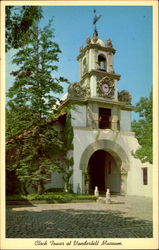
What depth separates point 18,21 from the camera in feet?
29.6

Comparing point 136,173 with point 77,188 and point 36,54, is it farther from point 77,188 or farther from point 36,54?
point 36,54

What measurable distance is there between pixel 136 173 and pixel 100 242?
1463 centimetres

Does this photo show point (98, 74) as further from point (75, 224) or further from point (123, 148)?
point (75, 224)

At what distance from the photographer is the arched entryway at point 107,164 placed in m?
20.2

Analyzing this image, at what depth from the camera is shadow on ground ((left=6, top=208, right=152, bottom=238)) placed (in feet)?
26.5

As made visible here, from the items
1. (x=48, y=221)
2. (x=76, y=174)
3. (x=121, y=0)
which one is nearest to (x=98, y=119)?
(x=76, y=174)

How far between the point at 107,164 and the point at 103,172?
1038mm

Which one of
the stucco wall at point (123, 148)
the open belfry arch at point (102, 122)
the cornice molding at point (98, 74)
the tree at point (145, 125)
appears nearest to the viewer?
the tree at point (145, 125)

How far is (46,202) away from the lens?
15.7 m

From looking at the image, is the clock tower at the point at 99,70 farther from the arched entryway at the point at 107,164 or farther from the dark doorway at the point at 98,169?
the dark doorway at the point at 98,169

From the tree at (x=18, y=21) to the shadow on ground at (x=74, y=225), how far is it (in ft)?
19.6

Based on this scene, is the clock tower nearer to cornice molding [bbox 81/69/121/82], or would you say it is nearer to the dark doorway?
cornice molding [bbox 81/69/121/82]

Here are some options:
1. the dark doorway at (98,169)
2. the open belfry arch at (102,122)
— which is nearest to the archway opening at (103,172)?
the dark doorway at (98,169)

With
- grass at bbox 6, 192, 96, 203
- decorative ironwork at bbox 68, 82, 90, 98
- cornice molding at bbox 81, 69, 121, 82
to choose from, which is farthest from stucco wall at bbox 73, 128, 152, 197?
cornice molding at bbox 81, 69, 121, 82
